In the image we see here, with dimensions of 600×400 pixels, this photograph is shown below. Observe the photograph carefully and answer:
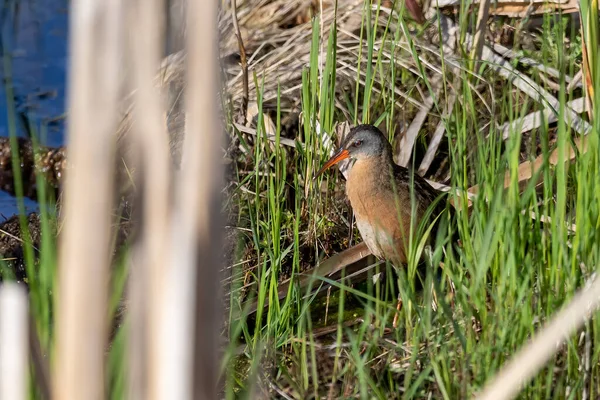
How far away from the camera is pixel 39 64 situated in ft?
15.8

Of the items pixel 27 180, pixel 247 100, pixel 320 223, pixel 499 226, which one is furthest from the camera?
pixel 27 180

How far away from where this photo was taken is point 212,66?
2.80ft

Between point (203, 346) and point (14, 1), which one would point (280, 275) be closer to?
point (203, 346)

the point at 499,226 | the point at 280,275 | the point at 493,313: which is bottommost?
the point at 280,275

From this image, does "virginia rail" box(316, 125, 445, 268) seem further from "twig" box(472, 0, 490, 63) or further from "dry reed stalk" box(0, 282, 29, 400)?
"dry reed stalk" box(0, 282, 29, 400)

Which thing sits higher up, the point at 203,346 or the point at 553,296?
the point at 203,346

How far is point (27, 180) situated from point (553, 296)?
2701 mm

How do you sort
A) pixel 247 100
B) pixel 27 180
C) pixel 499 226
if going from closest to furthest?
pixel 499 226, pixel 247 100, pixel 27 180

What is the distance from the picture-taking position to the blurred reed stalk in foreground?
835 mm

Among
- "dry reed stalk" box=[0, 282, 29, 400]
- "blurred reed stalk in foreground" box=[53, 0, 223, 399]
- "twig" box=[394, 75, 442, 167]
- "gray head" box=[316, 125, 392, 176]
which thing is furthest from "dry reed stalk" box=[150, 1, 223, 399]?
"twig" box=[394, 75, 442, 167]

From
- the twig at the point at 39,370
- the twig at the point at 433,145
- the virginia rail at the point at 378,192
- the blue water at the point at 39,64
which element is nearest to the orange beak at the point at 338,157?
the virginia rail at the point at 378,192

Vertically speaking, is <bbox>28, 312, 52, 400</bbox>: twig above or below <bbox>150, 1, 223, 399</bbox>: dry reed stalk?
below

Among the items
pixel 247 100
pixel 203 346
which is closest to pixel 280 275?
pixel 247 100

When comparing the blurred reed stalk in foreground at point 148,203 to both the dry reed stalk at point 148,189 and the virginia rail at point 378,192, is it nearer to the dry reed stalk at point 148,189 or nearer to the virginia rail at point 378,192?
the dry reed stalk at point 148,189
